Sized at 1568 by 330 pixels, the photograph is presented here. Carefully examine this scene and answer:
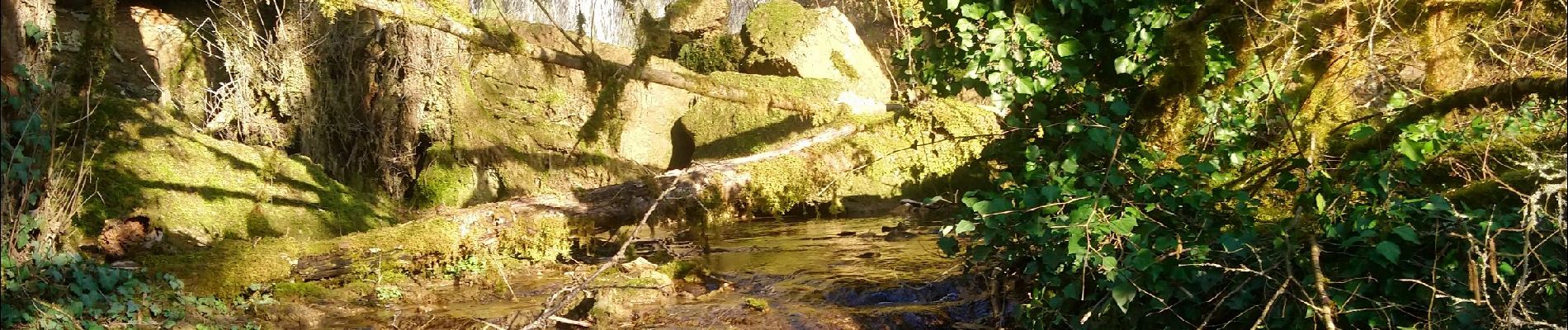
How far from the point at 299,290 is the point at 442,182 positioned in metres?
5.55

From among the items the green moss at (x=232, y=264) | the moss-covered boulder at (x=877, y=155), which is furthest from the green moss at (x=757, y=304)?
the moss-covered boulder at (x=877, y=155)

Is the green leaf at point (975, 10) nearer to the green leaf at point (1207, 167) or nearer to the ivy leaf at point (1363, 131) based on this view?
the green leaf at point (1207, 167)

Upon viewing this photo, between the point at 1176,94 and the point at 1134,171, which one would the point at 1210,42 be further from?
the point at 1134,171

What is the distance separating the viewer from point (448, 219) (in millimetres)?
7543

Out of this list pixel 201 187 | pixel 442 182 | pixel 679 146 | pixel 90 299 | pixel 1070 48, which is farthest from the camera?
pixel 679 146

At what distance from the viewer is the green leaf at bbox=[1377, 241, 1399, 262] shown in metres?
3.34

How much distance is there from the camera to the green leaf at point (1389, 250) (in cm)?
334

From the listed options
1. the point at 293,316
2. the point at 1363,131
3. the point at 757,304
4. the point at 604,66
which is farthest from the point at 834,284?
the point at 604,66

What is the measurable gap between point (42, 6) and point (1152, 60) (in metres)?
5.85

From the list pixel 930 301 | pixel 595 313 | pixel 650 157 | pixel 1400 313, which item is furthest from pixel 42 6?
pixel 650 157

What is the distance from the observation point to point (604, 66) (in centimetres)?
1117

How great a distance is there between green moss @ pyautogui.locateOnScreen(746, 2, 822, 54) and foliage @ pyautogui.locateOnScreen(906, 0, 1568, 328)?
32.9ft

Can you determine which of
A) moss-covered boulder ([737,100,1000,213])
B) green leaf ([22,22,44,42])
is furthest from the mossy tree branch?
green leaf ([22,22,44,42])

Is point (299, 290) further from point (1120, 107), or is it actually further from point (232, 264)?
point (1120, 107)
